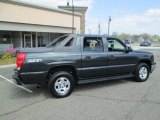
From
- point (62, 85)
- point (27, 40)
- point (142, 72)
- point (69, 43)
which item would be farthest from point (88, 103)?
point (27, 40)

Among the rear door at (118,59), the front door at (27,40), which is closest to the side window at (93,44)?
the rear door at (118,59)

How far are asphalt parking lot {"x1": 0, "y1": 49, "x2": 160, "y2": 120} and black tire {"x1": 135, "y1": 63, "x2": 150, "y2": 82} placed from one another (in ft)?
1.21

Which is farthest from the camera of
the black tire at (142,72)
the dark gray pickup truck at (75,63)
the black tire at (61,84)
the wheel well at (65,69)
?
the black tire at (142,72)

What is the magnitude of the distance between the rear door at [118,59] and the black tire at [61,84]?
5.02ft

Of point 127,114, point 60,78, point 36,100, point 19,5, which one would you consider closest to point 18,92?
point 36,100

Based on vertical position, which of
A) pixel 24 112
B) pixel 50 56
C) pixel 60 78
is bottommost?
pixel 24 112

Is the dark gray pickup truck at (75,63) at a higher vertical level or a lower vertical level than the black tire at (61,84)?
higher

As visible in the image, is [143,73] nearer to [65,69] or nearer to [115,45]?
[115,45]

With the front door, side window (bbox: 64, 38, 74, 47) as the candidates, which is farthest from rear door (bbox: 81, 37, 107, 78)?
the front door

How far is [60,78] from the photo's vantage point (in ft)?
20.8

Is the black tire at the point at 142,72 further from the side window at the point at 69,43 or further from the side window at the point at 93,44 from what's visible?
the side window at the point at 69,43

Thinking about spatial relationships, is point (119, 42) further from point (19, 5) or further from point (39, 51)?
point (19, 5)

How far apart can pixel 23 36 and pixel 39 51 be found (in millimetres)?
19319

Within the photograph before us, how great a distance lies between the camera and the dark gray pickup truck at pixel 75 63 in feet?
19.5
